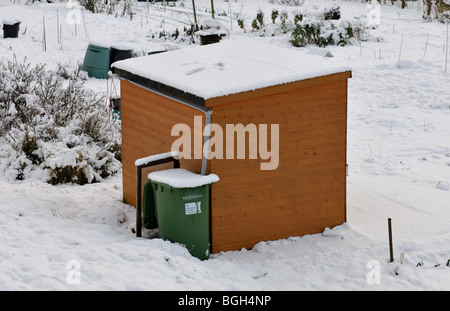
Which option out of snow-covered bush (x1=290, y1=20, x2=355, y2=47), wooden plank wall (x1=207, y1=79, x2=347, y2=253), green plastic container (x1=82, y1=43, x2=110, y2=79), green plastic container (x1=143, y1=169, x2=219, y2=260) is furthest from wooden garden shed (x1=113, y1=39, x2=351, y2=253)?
snow-covered bush (x1=290, y1=20, x2=355, y2=47)

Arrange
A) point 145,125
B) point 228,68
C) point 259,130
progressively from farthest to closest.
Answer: point 145,125
point 228,68
point 259,130

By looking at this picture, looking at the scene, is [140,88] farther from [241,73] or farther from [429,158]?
[429,158]

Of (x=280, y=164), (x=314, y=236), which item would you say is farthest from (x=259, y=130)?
(x=314, y=236)

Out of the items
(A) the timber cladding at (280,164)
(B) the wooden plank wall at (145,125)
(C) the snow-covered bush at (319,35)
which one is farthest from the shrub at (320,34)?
(A) the timber cladding at (280,164)

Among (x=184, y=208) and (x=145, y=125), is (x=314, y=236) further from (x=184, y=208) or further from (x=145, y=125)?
(x=145, y=125)

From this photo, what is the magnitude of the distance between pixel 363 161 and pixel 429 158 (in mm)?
873

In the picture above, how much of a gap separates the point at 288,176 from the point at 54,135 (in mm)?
3403

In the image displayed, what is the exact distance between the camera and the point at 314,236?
687cm

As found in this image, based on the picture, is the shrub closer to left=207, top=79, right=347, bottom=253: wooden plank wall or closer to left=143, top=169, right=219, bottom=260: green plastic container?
left=207, top=79, right=347, bottom=253: wooden plank wall

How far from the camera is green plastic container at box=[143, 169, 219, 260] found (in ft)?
19.5

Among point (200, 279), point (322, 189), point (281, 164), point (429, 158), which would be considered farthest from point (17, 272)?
point (429, 158)

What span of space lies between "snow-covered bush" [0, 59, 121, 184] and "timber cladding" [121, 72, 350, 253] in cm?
159

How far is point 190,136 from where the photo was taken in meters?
6.41

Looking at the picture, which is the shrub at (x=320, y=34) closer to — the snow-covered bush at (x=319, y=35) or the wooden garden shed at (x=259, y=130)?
the snow-covered bush at (x=319, y=35)
